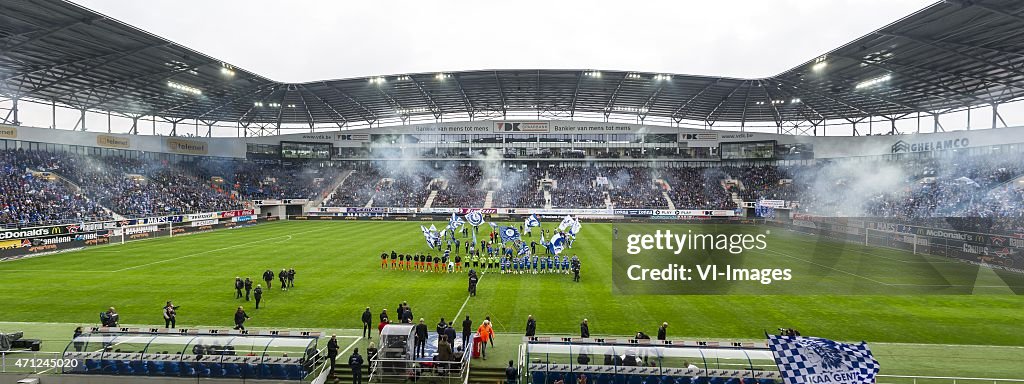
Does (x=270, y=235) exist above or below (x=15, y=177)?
below

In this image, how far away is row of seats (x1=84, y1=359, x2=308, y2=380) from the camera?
39.8ft

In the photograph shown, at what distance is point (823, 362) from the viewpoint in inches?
299

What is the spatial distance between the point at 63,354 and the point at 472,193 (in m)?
57.8

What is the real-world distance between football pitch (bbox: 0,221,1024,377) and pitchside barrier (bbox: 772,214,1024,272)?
151cm

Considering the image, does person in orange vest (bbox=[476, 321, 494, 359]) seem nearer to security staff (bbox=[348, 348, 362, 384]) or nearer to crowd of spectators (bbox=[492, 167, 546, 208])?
security staff (bbox=[348, 348, 362, 384])

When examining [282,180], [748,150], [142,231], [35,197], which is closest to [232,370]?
[142,231]

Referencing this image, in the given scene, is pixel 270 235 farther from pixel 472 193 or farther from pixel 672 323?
pixel 672 323

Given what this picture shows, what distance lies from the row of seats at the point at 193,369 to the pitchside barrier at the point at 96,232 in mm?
26851

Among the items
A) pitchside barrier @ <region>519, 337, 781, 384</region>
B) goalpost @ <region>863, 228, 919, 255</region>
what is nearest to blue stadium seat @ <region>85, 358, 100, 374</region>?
pitchside barrier @ <region>519, 337, 781, 384</region>

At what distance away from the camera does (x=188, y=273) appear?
25.3m

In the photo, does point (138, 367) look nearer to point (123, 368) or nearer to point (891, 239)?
point (123, 368)

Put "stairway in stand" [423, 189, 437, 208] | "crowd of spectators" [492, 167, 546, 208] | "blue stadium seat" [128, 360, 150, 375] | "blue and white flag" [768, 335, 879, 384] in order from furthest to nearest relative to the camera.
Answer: "stairway in stand" [423, 189, 437, 208] → "crowd of spectators" [492, 167, 546, 208] → "blue stadium seat" [128, 360, 150, 375] → "blue and white flag" [768, 335, 879, 384]

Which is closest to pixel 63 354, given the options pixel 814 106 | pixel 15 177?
pixel 15 177

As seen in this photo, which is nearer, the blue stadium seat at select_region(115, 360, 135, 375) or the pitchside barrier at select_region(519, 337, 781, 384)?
the pitchside barrier at select_region(519, 337, 781, 384)
